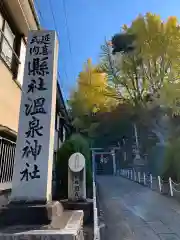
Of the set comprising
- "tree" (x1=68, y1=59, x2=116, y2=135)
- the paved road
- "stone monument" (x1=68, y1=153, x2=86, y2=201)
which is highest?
"tree" (x1=68, y1=59, x2=116, y2=135)

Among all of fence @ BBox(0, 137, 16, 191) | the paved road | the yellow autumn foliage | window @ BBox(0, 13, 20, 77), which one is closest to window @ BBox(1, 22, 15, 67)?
window @ BBox(0, 13, 20, 77)

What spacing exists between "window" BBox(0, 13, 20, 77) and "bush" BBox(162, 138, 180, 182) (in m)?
10.9

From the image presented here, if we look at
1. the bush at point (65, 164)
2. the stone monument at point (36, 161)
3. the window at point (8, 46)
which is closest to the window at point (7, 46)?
the window at point (8, 46)

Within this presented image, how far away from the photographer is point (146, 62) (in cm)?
2019

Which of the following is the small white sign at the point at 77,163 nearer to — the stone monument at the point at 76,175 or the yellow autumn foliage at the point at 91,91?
the stone monument at the point at 76,175

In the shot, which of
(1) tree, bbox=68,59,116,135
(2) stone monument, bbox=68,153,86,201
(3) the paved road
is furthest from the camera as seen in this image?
(1) tree, bbox=68,59,116,135

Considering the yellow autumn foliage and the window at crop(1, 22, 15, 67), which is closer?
the window at crop(1, 22, 15, 67)

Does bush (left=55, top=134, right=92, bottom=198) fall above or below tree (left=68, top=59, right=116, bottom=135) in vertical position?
below

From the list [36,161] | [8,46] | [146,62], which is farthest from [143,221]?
[146,62]

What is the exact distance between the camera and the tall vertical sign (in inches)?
160

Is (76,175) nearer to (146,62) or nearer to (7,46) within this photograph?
(7,46)

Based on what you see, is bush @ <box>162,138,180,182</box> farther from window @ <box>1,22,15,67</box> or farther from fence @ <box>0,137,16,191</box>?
window @ <box>1,22,15,67</box>

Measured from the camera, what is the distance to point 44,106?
179 inches

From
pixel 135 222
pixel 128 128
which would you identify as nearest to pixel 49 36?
pixel 135 222
